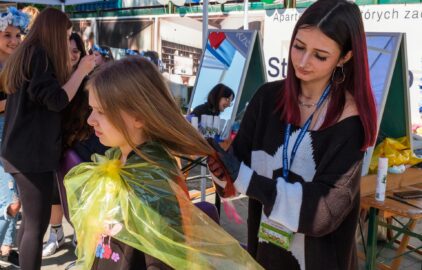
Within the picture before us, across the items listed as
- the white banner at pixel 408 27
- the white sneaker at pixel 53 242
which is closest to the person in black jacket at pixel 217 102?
the white banner at pixel 408 27

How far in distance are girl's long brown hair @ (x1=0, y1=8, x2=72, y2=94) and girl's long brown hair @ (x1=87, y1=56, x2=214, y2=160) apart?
3.63 ft

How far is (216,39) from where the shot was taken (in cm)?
431

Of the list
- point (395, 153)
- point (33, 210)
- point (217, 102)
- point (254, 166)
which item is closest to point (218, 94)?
point (217, 102)

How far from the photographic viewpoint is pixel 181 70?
28.5ft

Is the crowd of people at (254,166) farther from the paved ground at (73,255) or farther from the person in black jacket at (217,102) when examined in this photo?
the person in black jacket at (217,102)

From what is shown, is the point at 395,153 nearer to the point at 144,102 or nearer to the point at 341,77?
the point at 341,77

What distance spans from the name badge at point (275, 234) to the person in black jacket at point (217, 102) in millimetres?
2658

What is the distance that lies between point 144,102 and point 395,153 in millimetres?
1947

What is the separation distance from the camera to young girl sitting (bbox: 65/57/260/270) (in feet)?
3.87

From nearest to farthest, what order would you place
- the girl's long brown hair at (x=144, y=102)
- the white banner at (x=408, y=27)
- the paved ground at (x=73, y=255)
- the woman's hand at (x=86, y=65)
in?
the girl's long brown hair at (x=144, y=102) < the woman's hand at (x=86, y=65) < the paved ground at (x=73, y=255) < the white banner at (x=408, y=27)

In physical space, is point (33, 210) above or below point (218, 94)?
below

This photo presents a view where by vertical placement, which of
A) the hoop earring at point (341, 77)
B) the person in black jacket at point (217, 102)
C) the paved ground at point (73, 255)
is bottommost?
the paved ground at point (73, 255)

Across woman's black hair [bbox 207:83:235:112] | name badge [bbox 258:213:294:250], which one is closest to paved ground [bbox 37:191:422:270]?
woman's black hair [bbox 207:83:235:112]

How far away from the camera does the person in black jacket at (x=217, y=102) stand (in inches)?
158
